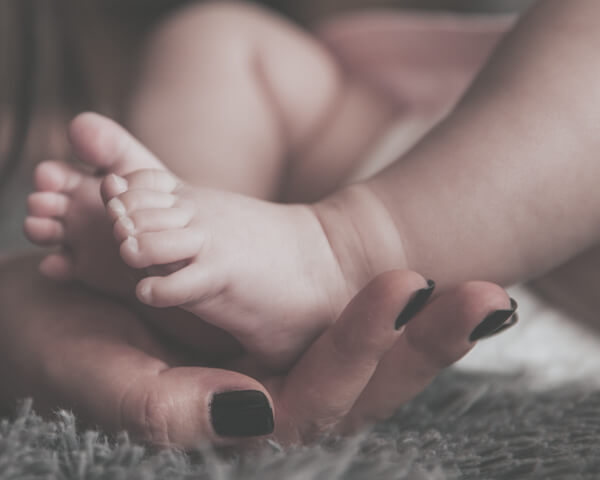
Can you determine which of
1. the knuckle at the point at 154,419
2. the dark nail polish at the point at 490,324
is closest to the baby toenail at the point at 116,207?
the knuckle at the point at 154,419

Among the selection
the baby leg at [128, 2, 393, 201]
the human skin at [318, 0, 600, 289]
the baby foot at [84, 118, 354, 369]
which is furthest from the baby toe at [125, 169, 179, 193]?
the baby leg at [128, 2, 393, 201]

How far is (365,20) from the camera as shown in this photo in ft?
3.01

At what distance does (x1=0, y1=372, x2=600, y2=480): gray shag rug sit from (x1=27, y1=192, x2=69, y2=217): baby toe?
0.45ft

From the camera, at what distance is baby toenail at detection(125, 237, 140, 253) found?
0.35 meters

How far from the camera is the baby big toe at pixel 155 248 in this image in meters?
0.35

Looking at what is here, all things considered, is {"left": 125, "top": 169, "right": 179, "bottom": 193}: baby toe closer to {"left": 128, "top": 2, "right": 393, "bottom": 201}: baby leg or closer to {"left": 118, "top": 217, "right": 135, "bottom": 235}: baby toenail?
{"left": 118, "top": 217, "right": 135, "bottom": 235}: baby toenail

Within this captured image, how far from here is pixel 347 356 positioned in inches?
14.1

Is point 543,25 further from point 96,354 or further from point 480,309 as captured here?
point 96,354

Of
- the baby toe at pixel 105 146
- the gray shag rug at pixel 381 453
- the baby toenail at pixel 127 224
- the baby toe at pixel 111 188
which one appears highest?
the baby toe at pixel 105 146

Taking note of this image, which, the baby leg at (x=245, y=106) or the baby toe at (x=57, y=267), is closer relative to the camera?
the baby toe at (x=57, y=267)

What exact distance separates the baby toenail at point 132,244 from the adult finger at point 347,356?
0.38 ft

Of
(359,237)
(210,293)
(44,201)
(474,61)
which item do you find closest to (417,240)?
(359,237)

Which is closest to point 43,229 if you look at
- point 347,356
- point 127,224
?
point 127,224

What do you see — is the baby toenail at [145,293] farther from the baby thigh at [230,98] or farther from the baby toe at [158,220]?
the baby thigh at [230,98]
